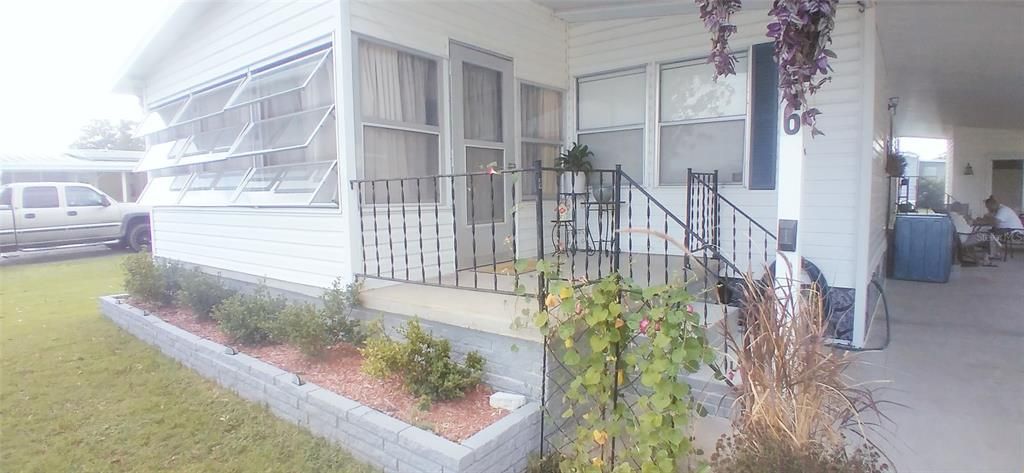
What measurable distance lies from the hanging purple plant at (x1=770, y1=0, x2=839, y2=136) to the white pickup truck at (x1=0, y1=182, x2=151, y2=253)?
1126 centimetres

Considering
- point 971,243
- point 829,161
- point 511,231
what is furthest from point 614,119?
point 971,243

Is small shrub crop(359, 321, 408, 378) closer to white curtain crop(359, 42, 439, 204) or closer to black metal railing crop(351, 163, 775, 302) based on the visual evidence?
black metal railing crop(351, 163, 775, 302)

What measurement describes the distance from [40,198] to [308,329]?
36.8ft

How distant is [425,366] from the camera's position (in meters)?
3.02

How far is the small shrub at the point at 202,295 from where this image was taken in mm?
4774

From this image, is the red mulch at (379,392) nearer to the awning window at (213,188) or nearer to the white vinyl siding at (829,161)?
the awning window at (213,188)

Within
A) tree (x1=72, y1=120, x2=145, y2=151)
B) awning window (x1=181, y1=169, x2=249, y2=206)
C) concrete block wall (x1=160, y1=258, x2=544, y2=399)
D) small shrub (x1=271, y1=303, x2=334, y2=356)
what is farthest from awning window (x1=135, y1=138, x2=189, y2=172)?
tree (x1=72, y1=120, x2=145, y2=151)

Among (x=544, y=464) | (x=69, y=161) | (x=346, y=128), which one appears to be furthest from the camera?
(x=69, y=161)

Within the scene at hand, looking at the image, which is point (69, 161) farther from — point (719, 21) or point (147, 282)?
point (719, 21)

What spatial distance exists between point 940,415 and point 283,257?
16.1ft

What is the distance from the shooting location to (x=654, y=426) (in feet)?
6.92

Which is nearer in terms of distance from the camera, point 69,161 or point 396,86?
point 396,86

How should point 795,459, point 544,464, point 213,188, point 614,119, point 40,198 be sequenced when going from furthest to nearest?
point 40,198, point 213,188, point 614,119, point 544,464, point 795,459

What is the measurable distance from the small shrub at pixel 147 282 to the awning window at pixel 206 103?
1.68 metres
